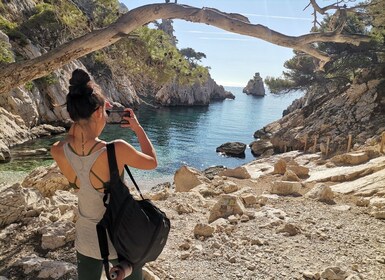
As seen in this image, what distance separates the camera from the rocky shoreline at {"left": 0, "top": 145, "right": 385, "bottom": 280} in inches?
155

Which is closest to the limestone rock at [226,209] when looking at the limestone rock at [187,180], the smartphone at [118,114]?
the smartphone at [118,114]

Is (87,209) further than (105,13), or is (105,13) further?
(105,13)

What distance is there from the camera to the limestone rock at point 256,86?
156725 mm

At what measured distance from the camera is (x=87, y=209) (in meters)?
2.04

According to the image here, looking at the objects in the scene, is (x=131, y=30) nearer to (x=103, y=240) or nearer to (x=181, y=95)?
(x=103, y=240)

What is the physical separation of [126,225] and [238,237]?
3.53 metres

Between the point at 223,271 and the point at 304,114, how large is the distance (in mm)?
26113

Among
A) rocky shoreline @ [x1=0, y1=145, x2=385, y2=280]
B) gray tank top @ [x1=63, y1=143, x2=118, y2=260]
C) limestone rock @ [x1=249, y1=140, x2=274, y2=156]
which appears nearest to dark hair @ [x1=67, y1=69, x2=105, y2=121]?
gray tank top @ [x1=63, y1=143, x2=118, y2=260]

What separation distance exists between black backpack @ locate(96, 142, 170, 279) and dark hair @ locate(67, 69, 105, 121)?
0.27 m

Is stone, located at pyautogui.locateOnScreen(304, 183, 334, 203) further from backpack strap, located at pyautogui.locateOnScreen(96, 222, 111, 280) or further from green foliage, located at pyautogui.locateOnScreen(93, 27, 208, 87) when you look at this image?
backpack strap, located at pyautogui.locateOnScreen(96, 222, 111, 280)

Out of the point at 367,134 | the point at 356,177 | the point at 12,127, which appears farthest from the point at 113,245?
the point at 12,127

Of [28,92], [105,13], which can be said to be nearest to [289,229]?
[105,13]

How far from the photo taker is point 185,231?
5.51m

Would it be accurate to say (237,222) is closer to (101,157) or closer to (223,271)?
(223,271)
